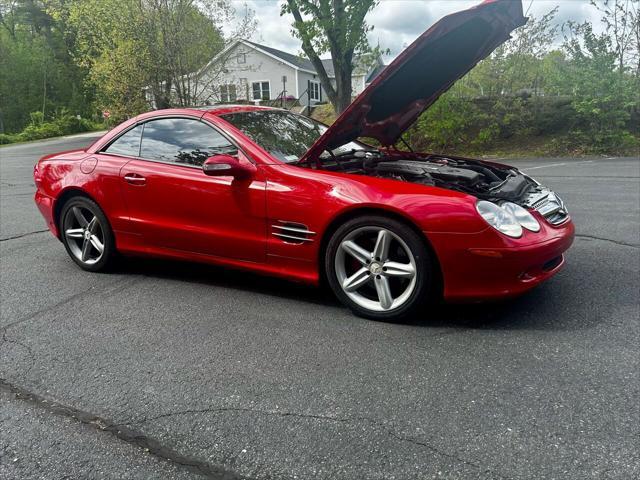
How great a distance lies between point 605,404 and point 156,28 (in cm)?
1826

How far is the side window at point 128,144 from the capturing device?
4328 millimetres

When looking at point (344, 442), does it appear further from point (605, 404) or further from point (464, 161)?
point (464, 161)

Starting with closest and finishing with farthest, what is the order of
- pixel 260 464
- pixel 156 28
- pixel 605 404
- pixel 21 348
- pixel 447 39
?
pixel 260 464
pixel 605 404
pixel 21 348
pixel 447 39
pixel 156 28

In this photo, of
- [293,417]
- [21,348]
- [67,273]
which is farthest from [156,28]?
[293,417]

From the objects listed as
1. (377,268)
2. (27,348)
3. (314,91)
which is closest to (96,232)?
(27,348)

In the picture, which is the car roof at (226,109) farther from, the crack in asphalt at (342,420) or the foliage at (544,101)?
→ the foliage at (544,101)

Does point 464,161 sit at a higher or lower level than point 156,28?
lower

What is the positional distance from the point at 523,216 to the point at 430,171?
2.76 ft

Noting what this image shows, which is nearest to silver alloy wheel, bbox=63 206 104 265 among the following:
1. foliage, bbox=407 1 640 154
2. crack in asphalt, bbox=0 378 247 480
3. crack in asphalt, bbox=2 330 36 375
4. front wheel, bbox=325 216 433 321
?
crack in asphalt, bbox=2 330 36 375

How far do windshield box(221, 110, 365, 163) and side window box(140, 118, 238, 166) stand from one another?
0.19 m

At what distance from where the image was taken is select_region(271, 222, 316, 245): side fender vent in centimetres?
348

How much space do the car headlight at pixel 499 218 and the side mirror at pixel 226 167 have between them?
160 cm

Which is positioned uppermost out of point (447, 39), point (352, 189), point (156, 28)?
point (156, 28)

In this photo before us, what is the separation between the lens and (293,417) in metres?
2.36
